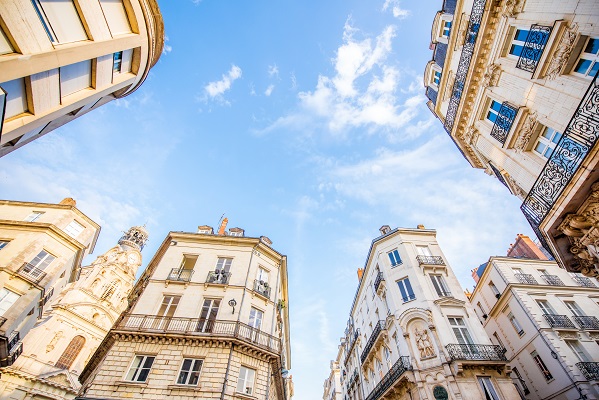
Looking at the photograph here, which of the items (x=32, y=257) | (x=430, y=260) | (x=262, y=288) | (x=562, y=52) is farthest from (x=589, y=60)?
(x=32, y=257)

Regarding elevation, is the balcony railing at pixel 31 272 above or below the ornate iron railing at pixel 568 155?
above

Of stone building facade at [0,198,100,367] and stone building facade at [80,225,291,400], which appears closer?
stone building facade at [80,225,291,400]

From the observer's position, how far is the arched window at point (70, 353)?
105 ft

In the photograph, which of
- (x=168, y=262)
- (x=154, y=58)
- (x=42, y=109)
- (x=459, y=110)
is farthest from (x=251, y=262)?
(x=459, y=110)

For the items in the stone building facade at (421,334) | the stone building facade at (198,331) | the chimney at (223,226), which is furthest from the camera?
the chimney at (223,226)

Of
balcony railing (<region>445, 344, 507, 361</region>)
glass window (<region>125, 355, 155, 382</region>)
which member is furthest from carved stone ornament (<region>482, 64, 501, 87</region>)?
glass window (<region>125, 355, 155, 382</region>)

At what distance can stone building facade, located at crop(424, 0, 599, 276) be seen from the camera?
309 inches

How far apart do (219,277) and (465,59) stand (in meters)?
20.0

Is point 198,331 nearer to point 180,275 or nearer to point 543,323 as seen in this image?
point 180,275

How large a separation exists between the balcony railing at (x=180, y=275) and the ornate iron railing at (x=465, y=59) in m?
20.2

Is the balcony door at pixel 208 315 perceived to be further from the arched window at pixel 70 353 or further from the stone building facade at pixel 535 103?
the arched window at pixel 70 353

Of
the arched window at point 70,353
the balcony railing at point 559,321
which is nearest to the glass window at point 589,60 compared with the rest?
the balcony railing at point 559,321

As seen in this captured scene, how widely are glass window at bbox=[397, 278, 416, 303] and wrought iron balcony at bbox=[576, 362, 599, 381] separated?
1008 cm

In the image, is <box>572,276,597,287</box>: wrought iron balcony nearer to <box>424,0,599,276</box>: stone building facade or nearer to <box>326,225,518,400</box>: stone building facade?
<box>326,225,518,400</box>: stone building facade
